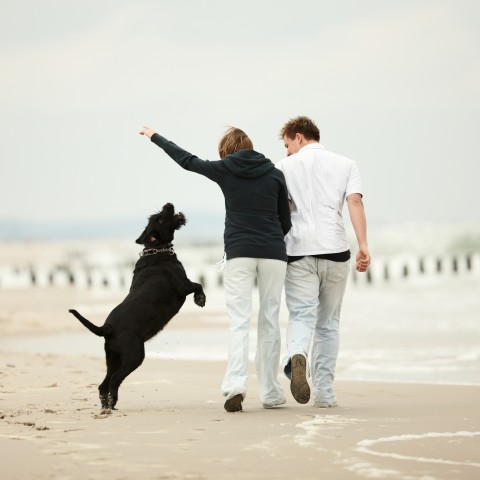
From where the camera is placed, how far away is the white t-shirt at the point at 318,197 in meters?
6.71

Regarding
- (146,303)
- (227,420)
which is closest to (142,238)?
(146,303)

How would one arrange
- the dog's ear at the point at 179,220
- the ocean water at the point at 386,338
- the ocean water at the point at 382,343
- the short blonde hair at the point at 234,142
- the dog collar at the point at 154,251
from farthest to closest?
the ocean water at the point at 386,338
the ocean water at the point at 382,343
the dog's ear at the point at 179,220
the dog collar at the point at 154,251
the short blonde hair at the point at 234,142

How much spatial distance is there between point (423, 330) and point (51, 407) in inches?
351

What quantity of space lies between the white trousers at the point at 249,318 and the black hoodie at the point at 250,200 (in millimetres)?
84

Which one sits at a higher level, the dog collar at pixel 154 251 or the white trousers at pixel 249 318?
the dog collar at pixel 154 251

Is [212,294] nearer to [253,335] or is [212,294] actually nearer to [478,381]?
[253,335]

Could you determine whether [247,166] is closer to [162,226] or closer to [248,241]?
[248,241]

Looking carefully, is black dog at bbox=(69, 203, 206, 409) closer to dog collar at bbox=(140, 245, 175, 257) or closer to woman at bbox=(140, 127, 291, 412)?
dog collar at bbox=(140, 245, 175, 257)

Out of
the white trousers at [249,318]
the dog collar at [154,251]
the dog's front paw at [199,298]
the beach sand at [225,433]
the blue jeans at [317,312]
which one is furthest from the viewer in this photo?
the dog collar at [154,251]

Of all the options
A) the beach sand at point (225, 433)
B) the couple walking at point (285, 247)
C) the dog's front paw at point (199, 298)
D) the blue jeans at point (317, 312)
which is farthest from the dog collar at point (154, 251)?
the beach sand at point (225, 433)

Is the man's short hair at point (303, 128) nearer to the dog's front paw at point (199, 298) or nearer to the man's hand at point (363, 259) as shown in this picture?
the man's hand at point (363, 259)

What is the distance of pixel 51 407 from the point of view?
273 inches

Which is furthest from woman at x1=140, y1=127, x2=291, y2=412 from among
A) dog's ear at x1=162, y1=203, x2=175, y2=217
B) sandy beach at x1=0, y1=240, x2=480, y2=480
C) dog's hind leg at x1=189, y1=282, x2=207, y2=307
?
dog's ear at x1=162, y1=203, x2=175, y2=217

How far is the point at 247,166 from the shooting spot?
6.63 metres
